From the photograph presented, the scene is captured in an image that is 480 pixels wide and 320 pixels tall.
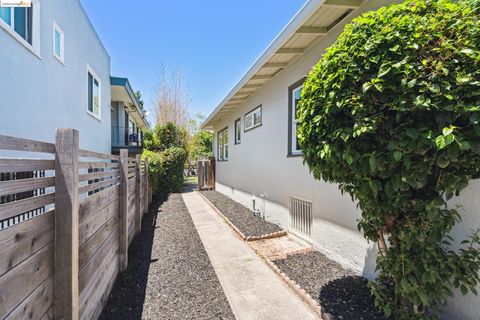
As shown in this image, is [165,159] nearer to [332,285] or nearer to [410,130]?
[332,285]

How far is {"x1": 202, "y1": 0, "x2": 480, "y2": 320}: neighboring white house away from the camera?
3.31m

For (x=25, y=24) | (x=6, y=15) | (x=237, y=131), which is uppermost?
(x=25, y=24)

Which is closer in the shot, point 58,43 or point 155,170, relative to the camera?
point 58,43

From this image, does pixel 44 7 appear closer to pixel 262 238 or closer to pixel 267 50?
pixel 267 50

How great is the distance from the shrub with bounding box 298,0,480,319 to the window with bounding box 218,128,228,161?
382 inches

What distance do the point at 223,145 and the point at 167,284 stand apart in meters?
9.90

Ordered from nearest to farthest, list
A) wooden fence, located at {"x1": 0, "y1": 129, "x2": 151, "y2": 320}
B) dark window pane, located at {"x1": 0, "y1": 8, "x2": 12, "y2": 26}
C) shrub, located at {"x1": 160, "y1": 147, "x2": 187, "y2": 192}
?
wooden fence, located at {"x1": 0, "y1": 129, "x2": 151, "y2": 320}, dark window pane, located at {"x1": 0, "y1": 8, "x2": 12, "y2": 26}, shrub, located at {"x1": 160, "y1": 147, "x2": 187, "y2": 192}

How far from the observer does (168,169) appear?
487 inches

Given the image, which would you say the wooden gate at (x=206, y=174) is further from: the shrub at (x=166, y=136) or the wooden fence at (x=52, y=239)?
the wooden fence at (x=52, y=239)

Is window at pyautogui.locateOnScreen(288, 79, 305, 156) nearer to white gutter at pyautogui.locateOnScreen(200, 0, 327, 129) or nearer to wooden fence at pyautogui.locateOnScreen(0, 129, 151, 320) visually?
white gutter at pyautogui.locateOnScreen(200, 0, 327, 129)

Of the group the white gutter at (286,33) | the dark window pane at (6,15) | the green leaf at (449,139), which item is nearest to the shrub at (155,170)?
the white gutter at (286,33)

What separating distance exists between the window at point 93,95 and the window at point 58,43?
2079mm

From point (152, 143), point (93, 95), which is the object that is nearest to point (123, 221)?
point (93, 95)

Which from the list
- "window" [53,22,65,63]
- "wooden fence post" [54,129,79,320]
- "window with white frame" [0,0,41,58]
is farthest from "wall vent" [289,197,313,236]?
"window" [53,22,65,63]
